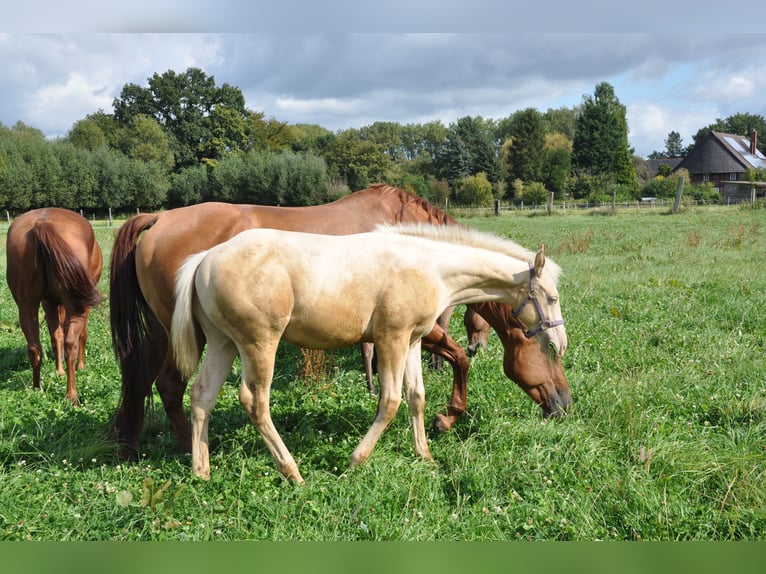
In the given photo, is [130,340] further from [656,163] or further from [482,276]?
[656,163]

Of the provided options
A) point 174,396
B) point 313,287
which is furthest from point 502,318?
point 174,396

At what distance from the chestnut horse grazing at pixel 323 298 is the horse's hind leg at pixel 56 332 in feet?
11.2

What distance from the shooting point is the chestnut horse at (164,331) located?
167 inches

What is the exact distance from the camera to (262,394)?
3.56 m

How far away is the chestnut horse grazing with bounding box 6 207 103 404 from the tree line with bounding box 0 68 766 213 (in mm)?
34184

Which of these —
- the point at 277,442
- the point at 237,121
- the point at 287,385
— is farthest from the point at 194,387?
the point at 237,121

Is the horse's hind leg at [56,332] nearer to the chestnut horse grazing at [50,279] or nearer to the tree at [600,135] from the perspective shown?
the chestnut horse grazing at [50,279]

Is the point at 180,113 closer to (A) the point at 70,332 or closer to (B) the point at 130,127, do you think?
(B) the point at 130,127

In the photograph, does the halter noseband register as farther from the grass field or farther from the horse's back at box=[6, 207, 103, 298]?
the horse's back at box=[6, 207, 103, 298]

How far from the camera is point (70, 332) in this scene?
227 inches

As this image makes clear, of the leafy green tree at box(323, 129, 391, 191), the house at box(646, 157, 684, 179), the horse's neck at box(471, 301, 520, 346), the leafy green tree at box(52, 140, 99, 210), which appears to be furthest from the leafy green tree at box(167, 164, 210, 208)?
the house at box(646, 157, 684, 179)

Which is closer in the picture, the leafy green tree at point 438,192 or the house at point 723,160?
the leafy green tree at point 438,192

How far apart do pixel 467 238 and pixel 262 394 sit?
180 cm

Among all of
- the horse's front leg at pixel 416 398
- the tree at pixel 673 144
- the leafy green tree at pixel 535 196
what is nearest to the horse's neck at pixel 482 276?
the horse's front leg at pixel 416 398
